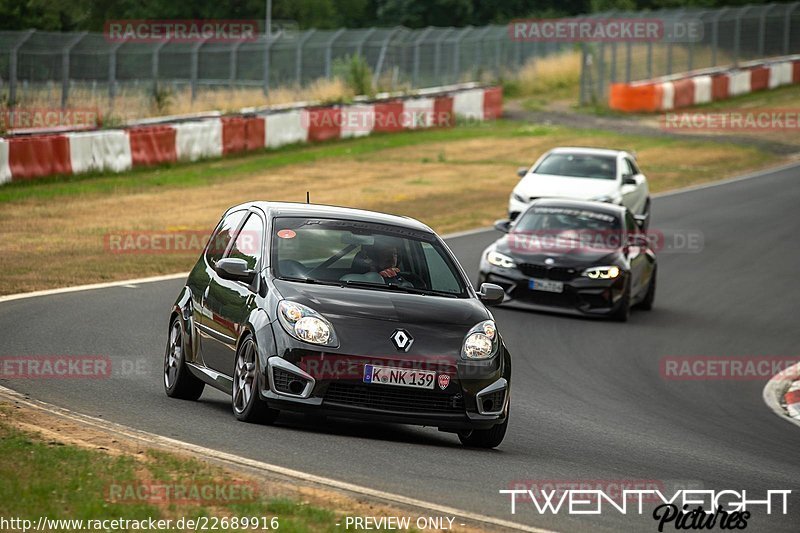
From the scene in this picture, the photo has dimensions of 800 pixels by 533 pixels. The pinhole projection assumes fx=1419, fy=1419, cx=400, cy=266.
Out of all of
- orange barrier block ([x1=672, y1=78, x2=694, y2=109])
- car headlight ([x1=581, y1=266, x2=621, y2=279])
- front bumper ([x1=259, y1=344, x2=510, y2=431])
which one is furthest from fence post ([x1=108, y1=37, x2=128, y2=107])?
front bumper ([x1=259, y1=344, x2=510, y2=431])

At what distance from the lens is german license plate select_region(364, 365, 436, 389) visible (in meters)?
8.97

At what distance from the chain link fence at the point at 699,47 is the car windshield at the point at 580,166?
26740 millimetres

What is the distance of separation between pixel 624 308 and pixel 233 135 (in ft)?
58.4

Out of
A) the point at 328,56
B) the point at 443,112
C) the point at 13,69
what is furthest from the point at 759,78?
the point at 13,69

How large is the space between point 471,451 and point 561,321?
8.77m

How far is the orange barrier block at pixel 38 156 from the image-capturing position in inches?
1042

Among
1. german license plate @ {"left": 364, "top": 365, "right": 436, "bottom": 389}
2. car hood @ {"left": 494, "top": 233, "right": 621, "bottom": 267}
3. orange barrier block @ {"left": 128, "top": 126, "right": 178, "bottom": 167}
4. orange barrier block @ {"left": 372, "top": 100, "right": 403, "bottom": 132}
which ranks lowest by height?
orange barrier block @ {"left": 372, "top": 100, "right": 403, "bottom": 132}

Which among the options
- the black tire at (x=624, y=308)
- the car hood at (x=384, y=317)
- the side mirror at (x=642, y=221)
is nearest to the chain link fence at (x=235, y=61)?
the side mirror at (x=642, y=221)

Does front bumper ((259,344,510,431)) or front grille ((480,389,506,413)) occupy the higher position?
front bumper ((259,344,510,431))

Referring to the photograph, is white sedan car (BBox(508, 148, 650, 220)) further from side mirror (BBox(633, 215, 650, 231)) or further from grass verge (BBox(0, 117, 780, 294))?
grass verge (BBox(0, 117, 780, 294))

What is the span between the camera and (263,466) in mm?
7871

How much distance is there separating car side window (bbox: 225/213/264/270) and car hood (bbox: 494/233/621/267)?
27.1ft

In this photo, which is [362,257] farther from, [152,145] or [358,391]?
[152,145]

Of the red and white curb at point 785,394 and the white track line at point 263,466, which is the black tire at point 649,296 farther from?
the white track line at point 263,466
